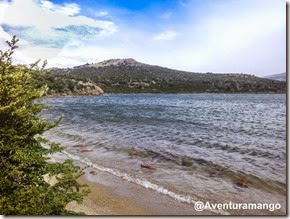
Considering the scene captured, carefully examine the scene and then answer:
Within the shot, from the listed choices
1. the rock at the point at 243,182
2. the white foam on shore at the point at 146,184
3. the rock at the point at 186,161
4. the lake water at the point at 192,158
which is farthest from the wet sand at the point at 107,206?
the rock at the point at 186,161

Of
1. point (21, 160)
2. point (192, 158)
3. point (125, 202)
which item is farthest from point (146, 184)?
point (21, 160)

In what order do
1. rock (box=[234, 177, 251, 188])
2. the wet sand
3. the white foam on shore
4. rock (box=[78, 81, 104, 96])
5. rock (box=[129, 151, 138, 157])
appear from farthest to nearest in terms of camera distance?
rock (box=[78, 81, 104, 96]) → rock (box=[129, 151, 138, 157]) → rock (box=[234, 177, 251, 188]) → the white foam on shore → the wet sand

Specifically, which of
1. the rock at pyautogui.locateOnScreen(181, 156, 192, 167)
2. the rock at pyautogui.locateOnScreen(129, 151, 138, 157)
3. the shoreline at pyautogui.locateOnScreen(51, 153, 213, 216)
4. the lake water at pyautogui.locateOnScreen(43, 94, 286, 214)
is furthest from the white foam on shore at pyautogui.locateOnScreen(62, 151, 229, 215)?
the rock at pyautogui.locateOnScreen(181, 156, 192, 167)

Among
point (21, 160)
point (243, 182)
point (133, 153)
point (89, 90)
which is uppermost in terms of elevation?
point (89, 90)

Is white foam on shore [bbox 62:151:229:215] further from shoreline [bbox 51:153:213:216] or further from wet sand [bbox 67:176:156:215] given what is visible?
wet sand [bbox 67:176:156:215]

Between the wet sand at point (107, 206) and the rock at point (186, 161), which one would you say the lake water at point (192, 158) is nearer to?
→ the rock at point (186, 161)

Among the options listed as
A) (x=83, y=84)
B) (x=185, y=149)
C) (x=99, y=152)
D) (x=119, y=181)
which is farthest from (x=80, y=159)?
(x=83, y=84)

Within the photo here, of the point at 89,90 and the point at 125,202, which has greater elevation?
the point at 89,90

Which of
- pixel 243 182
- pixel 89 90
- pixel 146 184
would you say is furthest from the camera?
pixel 89 90

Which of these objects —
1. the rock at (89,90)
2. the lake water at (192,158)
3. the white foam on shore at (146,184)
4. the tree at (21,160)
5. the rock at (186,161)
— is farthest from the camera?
the rock at (89,90)

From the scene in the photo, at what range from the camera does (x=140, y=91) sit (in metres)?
109

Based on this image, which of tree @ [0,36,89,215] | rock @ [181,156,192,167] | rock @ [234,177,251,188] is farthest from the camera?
rock @ [181,156,192,167]

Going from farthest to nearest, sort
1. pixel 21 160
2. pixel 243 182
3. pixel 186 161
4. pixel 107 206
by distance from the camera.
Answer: pixel 186 161
pixel 243 182
pixel 107 206
pixel 21 160

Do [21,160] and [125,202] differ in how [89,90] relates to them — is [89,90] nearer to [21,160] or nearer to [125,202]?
[125,202]
